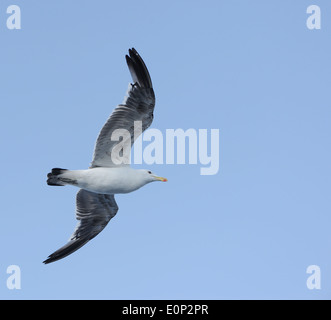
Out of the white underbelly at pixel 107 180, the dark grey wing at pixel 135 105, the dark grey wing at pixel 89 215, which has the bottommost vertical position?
the dark grey wing at pixel 89 215

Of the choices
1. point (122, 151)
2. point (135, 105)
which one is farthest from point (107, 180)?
point (135, 105)

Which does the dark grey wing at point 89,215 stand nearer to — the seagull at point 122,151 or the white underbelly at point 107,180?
the seagull at point 122,151

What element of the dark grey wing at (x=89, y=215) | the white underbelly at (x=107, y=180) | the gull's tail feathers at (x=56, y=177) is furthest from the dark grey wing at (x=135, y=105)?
the dark grey wing at (x=89, y=215)

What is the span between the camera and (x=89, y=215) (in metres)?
16.8

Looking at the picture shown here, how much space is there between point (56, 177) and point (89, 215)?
233cm

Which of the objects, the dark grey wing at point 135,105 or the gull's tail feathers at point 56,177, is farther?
the gull's tail feathers at point 56,177

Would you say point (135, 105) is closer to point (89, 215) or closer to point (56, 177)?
point (56, 177)

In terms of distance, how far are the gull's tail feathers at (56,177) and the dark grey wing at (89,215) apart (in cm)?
176

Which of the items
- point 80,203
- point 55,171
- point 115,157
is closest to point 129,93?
point 115,157

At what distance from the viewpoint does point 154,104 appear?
566 inches

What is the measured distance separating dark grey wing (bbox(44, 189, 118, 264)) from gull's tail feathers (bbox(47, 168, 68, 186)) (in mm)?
1764

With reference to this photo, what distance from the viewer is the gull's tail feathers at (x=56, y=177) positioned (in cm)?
1482

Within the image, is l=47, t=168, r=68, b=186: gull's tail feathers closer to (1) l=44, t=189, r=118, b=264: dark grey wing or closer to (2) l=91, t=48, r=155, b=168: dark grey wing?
(2) l=91, t=48, r=155, b=168: dark grey wing

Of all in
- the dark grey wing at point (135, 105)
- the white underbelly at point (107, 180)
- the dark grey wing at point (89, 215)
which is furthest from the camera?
the dark grey wing at point (89, 215)
